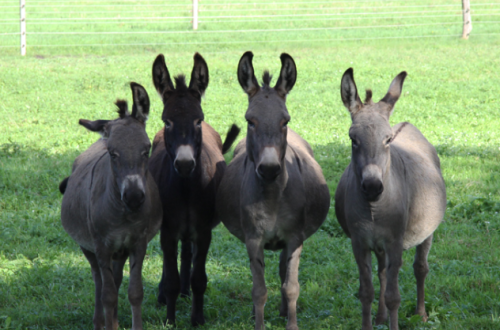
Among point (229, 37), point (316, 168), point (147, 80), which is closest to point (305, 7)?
point (229, 37)

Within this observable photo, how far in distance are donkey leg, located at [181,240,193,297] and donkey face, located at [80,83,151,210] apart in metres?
1.43

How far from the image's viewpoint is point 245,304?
560cm

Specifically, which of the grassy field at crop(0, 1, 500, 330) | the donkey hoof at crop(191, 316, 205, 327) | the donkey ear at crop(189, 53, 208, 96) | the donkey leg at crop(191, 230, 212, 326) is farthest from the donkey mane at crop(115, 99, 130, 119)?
the donkey hoof at crop(191, 316, 205, 327)

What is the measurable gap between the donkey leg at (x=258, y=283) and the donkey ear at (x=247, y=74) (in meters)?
1.36

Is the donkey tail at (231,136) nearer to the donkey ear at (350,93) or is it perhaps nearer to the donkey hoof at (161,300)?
the donkey hoof at (161,300)

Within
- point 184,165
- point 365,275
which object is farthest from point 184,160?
point 365,275

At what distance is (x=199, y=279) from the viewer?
5.23 metres

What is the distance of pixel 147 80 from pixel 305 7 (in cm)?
1487

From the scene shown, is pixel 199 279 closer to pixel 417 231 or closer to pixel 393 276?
pixel 393 276

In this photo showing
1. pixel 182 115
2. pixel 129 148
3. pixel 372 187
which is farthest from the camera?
pixel 182 115

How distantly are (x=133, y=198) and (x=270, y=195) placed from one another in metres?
1.16

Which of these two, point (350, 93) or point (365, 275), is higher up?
point (350, 93)

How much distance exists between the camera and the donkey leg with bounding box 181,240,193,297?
5656 mm

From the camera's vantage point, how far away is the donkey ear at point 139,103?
460 centimetres
